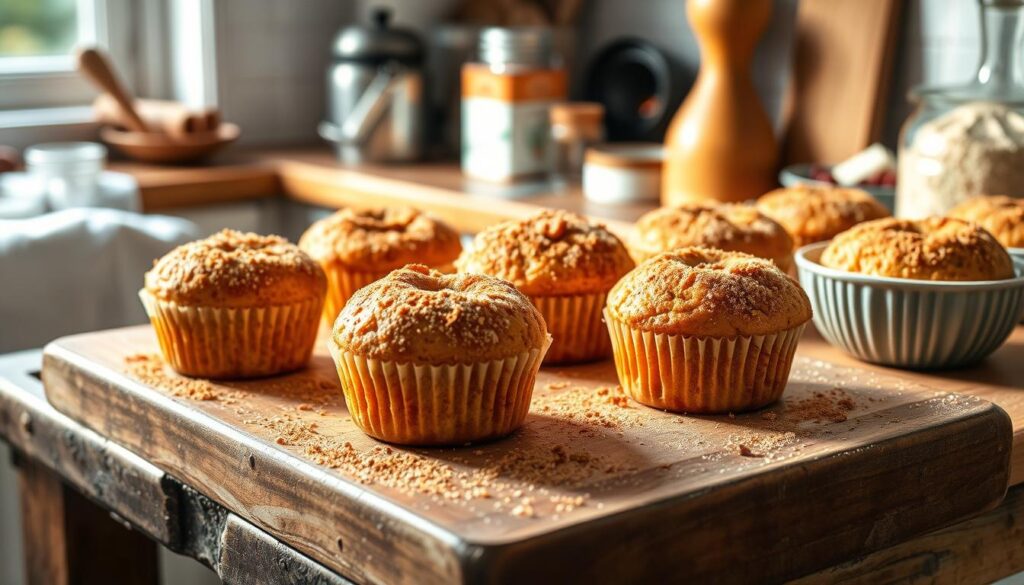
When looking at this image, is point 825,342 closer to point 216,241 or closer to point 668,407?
point 668,407

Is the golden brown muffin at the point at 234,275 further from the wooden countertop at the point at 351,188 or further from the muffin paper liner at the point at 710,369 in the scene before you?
the wooden countertop at the point at 351,188

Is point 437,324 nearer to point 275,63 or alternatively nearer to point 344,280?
point 344,280

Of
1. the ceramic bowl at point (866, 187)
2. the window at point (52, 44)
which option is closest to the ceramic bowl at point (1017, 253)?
the ceramic bowl at point (866, 187)

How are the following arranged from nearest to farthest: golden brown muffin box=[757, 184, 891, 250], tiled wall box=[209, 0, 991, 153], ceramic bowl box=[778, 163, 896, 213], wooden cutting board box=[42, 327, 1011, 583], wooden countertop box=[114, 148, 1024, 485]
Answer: wooden cutting board box=[42, 327, 1011, 583] < golden brown muffin box=[757, 184, 891, 250] < ceramic bowl box=[778, 163, 896, 213] < wooden countertop box=[114, 148, 1024, 485] < tiled wall box=[209, 0, 991, 153]

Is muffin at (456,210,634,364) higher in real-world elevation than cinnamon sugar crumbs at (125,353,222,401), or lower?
higher

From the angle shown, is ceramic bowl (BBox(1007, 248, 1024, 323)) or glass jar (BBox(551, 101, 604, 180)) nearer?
ceramic bowl (BBox(1007, 248, 1024, 323))

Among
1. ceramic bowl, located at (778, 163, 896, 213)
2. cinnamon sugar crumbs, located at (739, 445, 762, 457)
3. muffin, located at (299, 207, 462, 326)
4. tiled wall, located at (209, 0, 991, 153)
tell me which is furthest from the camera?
tiled wall, located at (209, 0, 991, 153)

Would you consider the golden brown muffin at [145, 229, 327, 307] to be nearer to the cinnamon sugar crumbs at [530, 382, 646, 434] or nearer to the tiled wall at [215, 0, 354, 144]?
the cinnamon sugar crumbs at [530, 382, 646, 434]

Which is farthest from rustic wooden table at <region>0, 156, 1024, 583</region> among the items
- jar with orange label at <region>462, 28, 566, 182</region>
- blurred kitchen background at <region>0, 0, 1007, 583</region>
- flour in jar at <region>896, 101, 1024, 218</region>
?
jar with orange label at <region>462, 28, 566, 182</region>
